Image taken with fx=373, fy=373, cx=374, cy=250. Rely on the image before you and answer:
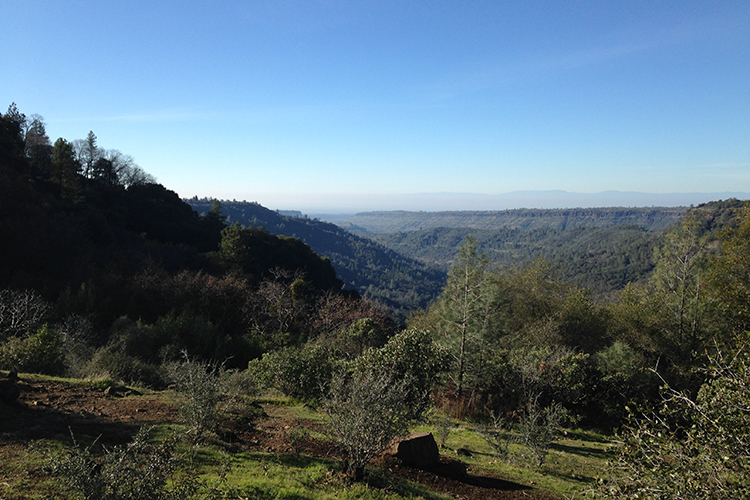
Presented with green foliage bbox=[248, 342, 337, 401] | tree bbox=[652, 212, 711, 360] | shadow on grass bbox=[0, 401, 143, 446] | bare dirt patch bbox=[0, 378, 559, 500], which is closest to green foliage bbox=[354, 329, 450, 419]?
green foliage bbox=[248, 342, 337, 401]

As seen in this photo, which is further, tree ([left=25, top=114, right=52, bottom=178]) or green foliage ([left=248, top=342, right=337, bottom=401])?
tree ([left=25, top=114, right=52, bottom=178])

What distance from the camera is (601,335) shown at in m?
20.0

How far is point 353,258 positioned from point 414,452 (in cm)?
13489

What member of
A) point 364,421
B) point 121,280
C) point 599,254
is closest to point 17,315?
point 121,280

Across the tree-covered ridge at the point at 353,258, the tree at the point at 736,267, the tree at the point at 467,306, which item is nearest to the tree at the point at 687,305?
the tree at the point at 736,267

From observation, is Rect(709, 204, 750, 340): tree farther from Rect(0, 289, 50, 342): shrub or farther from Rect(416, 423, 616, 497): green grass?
Rect(0, 289, 50, 342): shrub

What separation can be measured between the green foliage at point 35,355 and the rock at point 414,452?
398 inches

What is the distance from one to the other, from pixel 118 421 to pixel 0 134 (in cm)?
4043

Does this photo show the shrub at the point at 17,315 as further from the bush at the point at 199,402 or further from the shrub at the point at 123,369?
the bush at the point at 199,402

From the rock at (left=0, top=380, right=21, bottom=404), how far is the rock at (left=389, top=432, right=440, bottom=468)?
6.57 meters

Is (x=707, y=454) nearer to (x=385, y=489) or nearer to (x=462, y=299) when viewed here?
(x=385, y=489)

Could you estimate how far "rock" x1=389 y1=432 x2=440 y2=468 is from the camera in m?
6.86

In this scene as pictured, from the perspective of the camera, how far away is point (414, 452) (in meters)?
6.91

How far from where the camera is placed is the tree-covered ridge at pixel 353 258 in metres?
114
